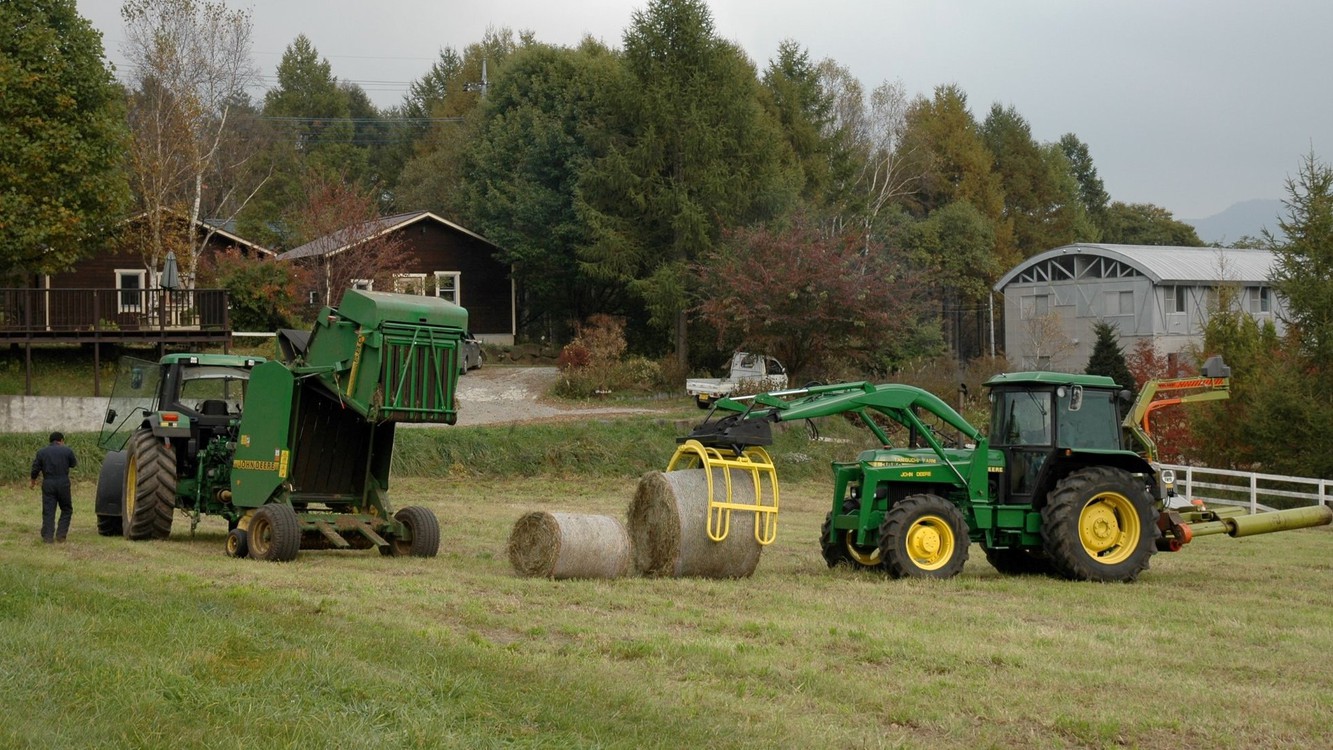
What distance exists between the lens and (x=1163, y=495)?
→ 15.9 metres

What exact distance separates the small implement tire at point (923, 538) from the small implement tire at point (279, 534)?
6120 millimetres

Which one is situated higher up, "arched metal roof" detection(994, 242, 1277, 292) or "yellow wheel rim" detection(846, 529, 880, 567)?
"arched metal roof" detection(994, 242, 1277, 292)

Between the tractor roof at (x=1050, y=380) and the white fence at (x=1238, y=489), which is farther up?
the tractor roof at (x=1050, y=380)

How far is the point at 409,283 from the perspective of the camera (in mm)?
47344

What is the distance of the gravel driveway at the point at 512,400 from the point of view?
36.6 m

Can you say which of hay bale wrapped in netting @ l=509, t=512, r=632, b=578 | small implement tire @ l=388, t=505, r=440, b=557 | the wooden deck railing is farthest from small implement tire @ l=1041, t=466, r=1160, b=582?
the wooden deck railing

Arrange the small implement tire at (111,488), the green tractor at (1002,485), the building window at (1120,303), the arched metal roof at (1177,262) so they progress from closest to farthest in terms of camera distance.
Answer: the green tractor at (1002,485) < the small implement tire at (111,488) < the arched metal roof at (1177,262) < the building window at (1120,303)

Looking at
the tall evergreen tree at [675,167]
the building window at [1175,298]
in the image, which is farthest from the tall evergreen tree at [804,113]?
the building window at [1175,298]

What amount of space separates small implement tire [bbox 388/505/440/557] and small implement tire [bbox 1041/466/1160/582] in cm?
668

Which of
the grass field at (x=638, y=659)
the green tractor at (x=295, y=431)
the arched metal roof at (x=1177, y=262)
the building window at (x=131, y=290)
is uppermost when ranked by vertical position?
the arched metal roof at (x=1177, y=262)

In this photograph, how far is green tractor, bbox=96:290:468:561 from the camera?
1444 centimetres

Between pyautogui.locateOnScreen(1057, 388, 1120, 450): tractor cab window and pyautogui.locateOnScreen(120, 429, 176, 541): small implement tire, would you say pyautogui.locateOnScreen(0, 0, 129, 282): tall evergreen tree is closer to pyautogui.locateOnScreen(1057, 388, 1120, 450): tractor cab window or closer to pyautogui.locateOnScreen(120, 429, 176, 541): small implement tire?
pyautogui.locateOnScreen(120, 429, 176, 541): small implement tire

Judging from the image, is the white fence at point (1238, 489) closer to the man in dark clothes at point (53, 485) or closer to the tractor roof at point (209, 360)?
the tractor roof at point (209, 360)

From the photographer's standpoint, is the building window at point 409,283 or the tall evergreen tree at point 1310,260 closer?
the tall evergreen tree at point 1310,260
